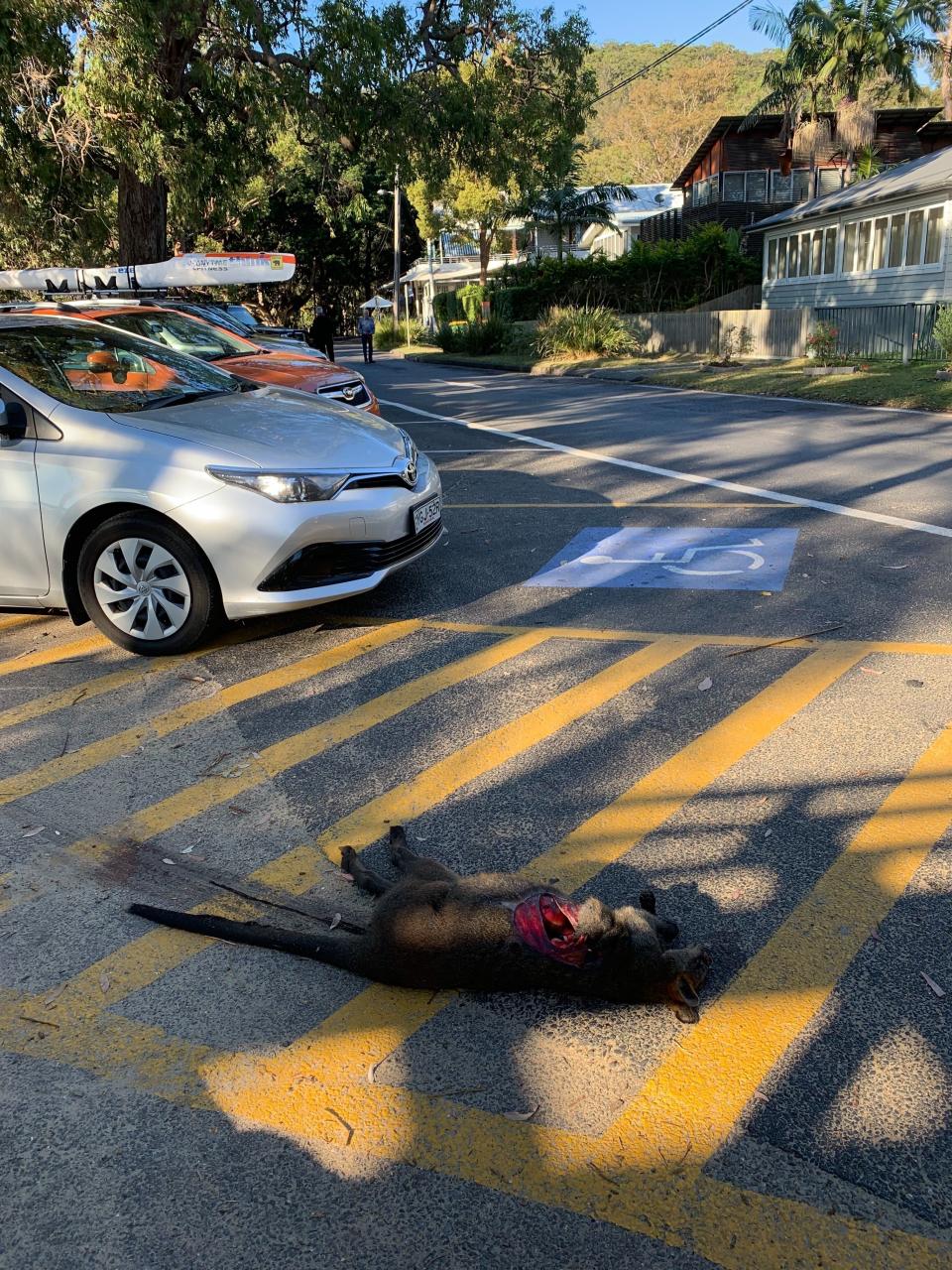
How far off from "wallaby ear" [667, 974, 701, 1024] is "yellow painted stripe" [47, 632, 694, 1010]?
2.27ft

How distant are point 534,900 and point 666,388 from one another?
19.4 m

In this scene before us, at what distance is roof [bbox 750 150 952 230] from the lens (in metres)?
25.9

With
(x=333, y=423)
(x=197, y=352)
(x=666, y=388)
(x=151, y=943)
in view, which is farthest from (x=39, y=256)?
(x=151, y=943)

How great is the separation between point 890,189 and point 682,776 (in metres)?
28.2

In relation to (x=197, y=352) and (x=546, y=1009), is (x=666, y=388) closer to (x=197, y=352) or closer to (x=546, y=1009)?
(x=197, y=352)

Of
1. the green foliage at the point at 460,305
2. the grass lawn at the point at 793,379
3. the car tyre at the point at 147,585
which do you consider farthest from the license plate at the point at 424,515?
the green foliage at the point at 460,305

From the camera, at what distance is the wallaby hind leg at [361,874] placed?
3308 millimetres

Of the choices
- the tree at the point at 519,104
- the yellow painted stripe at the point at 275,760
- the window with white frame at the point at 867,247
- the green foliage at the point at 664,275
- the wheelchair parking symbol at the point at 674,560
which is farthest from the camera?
the green foliage at the point at 664,275

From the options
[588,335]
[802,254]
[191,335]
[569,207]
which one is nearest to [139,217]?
[191,335]

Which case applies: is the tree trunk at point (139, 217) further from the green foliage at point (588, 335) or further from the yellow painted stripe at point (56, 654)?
the yellow painted stripe at point (56, 654)

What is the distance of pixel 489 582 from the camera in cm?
682

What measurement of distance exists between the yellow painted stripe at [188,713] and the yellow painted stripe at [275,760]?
531 mm

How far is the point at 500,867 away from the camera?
11.3 ft

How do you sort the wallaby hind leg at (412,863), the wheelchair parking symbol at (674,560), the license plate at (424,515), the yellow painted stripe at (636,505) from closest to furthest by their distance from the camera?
the wallaby hind leg at (412,863) → the license plate at (424,515) → the wheelchair parking symbol at (674,560) → the yellow painted stripe at (636,505)
